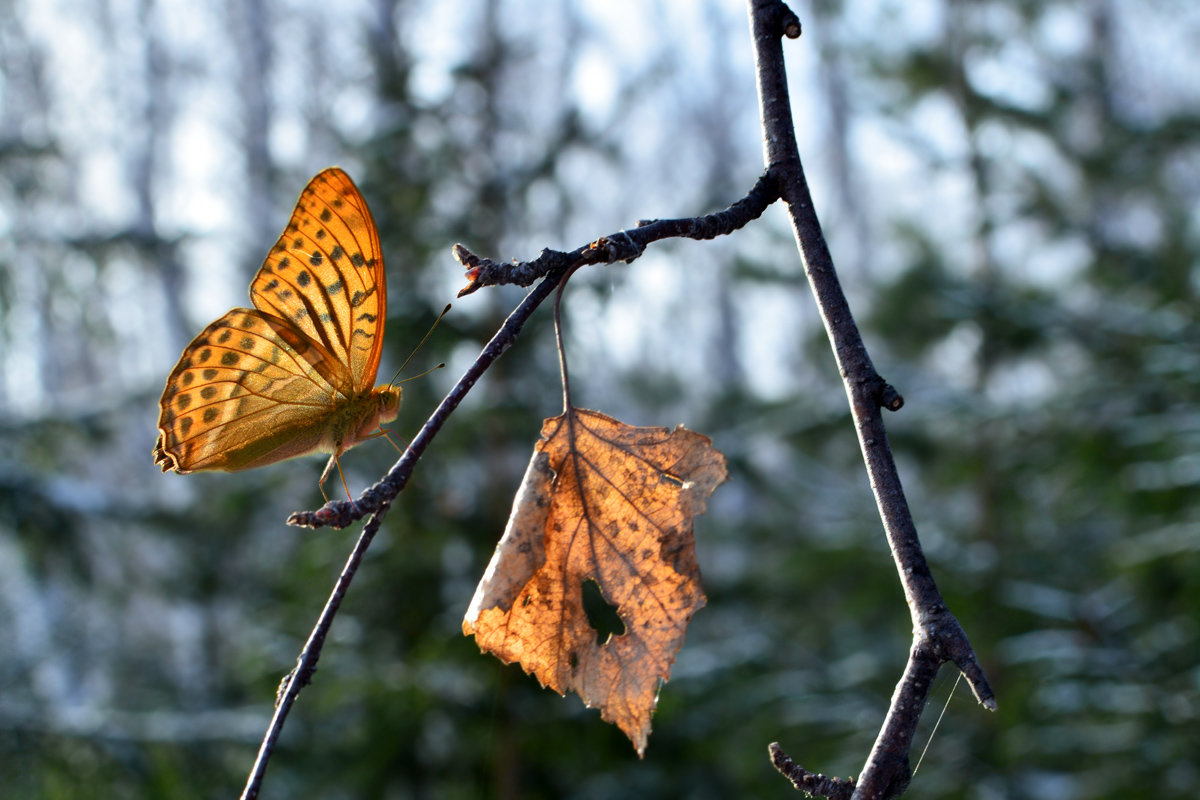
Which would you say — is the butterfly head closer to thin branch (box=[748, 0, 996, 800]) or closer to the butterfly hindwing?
the butterfly hindwing

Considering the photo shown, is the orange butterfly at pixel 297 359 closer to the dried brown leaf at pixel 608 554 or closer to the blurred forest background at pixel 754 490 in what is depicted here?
the dried brown leaf at pixel 608 554

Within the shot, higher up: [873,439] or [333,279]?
[333,279]

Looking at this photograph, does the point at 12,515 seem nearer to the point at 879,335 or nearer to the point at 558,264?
the point at 558,264

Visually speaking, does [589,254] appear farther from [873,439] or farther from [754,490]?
[754,490]

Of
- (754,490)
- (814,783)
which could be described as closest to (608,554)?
(814,783)

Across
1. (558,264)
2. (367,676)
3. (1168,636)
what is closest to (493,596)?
(558,264)

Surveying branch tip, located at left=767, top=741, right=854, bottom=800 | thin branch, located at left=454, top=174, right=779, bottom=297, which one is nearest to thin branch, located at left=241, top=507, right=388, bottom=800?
thin branch, located at left=454, top=174, right=779, bottom=297
